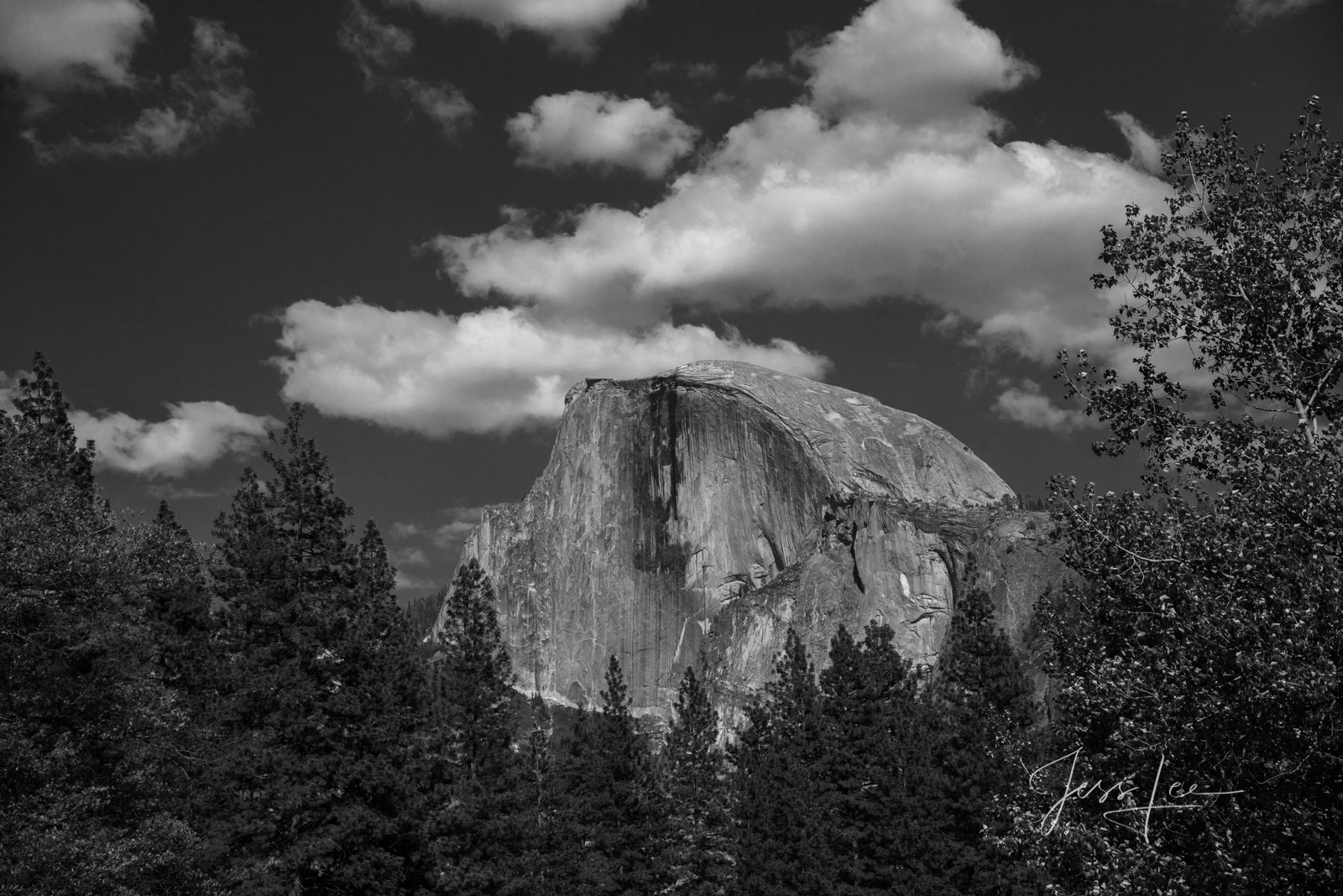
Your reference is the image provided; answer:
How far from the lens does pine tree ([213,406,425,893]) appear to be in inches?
924

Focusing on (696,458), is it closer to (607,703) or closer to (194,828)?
(607,703)

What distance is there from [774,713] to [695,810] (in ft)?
29.7

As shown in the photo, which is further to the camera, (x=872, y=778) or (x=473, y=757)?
(x=872, y=778)

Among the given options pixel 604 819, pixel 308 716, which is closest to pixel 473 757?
pixel 604 819

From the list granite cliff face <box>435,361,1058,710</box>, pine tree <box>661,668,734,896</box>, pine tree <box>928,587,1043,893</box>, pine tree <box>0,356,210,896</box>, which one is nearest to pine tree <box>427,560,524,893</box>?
pine tree <box>0,356,210,896</box>

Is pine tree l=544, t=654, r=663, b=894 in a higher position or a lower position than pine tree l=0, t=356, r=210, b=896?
lower

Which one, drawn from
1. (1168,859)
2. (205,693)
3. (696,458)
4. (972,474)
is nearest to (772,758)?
(205,693)

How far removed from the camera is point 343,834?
2317 cm

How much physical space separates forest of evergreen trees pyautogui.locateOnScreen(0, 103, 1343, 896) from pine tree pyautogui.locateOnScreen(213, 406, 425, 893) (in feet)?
0.29

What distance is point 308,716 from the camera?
24109mm

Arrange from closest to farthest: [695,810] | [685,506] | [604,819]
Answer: [604,819] → [695,810] → [685,506]

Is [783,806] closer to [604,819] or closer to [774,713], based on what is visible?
[604,819]
